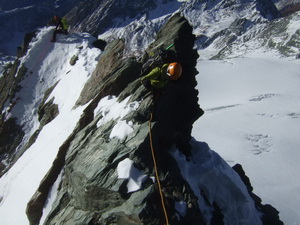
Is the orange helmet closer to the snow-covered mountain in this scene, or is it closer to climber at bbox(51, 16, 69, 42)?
the snow-covered mountain

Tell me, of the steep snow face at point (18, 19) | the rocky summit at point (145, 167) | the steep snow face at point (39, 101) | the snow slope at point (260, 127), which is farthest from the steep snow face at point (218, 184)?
the steep snow face at point (18, 19)

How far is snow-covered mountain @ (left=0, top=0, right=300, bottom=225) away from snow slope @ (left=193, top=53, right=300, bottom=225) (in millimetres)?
109

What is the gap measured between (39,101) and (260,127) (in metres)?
19.1

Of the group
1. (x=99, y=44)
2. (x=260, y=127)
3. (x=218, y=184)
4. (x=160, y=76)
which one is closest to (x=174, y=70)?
(x=160, y=76)

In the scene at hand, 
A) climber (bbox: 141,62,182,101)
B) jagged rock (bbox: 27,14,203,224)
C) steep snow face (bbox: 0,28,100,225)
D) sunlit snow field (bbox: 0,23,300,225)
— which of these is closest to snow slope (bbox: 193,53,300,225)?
sunlit snow field (bbox: 0,23,300,225)

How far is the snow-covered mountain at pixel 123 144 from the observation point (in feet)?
31.3

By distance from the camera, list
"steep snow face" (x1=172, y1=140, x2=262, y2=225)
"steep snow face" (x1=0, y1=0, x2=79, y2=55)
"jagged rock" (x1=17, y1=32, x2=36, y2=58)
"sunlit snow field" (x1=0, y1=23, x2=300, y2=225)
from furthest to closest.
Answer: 1. "steep snow face" (x1=0, y1=0, x2=79, y2=55)
2. "jagged rock" (x1=17, y1=32, x2=36, y2=58)
3. "sunlit snow field" (x1=0, y1=23, x2=300, y2=225)
4. "steep snow face" (x1=172, y1=140, x2=262, y2=225)

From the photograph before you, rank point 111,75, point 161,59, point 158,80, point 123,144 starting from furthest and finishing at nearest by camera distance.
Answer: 1. point 111,75
2. point 161,59
3. point 158,80
4. point 123,144

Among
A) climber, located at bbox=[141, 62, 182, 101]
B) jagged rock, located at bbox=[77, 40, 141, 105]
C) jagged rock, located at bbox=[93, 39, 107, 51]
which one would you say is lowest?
jagged rock, located at bbox=[93, 39, 107, 51]

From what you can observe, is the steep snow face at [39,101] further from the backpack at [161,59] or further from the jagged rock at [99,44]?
the backpack at [161,59]

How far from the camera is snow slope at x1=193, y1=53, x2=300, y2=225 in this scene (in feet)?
68.9

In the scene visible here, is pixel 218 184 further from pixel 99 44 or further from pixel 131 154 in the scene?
pixel 99 44

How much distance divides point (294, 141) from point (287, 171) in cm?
555

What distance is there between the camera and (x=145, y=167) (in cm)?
952
